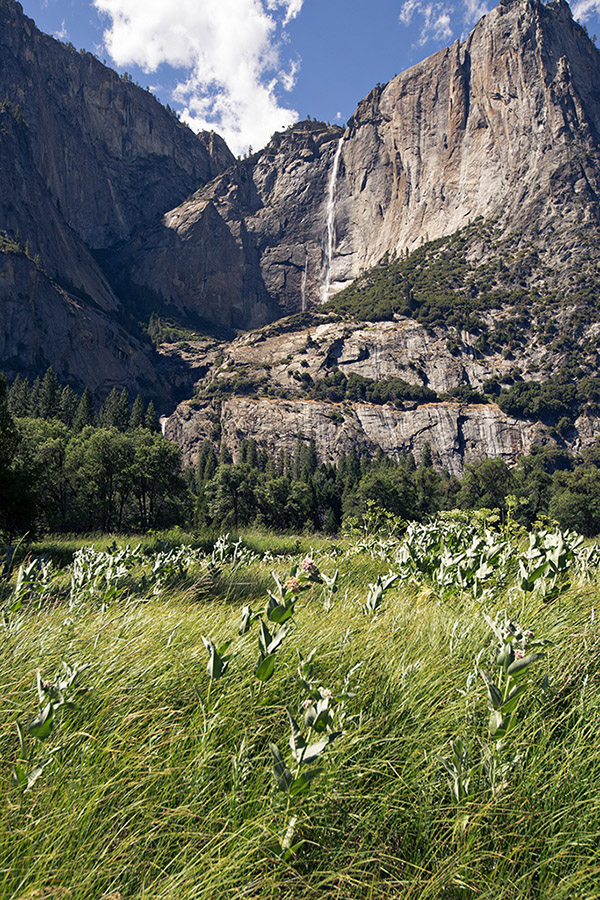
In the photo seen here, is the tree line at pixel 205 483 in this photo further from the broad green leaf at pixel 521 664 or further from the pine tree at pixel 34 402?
the broad green leaf at pixel 521 664

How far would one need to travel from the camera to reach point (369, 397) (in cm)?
11844

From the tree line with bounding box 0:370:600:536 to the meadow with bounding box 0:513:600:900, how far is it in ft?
30.6

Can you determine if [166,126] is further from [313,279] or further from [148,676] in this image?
[148,676]

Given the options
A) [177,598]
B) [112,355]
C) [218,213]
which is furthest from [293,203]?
[177,598]

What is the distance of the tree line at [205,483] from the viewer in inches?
1268

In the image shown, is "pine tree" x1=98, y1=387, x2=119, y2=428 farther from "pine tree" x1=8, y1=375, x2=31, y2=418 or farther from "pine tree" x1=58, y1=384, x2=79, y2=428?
"pine tree" x1=8, y1=375, x2=31, y2=418

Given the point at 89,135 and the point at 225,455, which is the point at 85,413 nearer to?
the point at 225,455

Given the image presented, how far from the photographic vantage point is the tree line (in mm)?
32200

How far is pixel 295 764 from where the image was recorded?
180 centimetres

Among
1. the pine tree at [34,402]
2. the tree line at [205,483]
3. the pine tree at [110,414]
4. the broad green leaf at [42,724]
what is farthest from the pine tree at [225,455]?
the broad green leaf at [42,724]

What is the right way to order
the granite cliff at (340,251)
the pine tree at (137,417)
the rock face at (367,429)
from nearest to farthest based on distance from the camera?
1. the pine tree at (137,417)
2. the rock face at (367,429)
3. the granite cliff at (340,251)

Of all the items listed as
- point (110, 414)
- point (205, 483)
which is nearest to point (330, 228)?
point (110, 414)

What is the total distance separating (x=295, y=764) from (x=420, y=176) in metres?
193

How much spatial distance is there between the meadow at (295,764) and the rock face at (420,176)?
6207 inches
